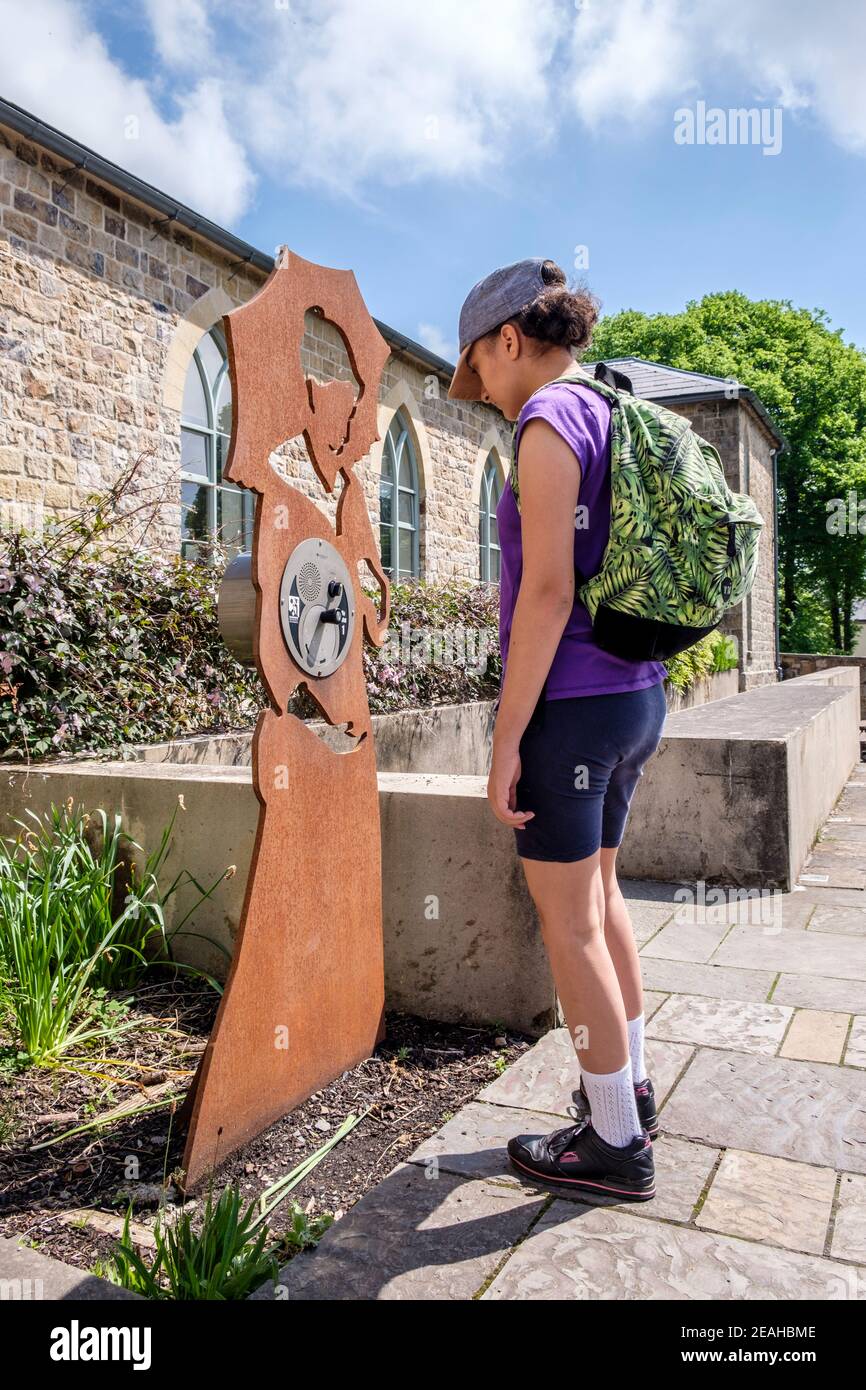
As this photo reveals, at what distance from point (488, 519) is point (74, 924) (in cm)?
1460

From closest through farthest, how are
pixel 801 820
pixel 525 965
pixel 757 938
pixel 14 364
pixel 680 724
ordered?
1. pixel 525 965
2. pixel 757 938
3. pixel 801 820
4. pixel 680 724
5. pixel 14 364

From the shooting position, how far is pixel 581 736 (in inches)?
78.4

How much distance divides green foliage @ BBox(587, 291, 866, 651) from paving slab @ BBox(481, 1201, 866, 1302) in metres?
34.9

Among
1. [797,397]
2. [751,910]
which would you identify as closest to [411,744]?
[751,910]

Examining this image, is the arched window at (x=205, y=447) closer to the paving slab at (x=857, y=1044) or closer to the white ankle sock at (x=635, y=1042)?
the paving slab at (x=857, y=1044)

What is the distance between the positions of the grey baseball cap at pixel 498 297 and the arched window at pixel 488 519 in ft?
47.1

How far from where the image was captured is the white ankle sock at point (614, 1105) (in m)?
2.13

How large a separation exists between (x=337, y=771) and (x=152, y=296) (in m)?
7.80

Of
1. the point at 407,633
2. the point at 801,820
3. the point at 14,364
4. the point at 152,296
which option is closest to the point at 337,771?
the point at 801,820

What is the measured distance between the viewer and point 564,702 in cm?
200

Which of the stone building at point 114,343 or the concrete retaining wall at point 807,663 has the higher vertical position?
the stone building at point 114,343

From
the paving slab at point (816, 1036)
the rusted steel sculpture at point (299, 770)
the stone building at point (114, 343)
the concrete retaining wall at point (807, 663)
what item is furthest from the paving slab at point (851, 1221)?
the concrete retaining wall at point (807, 663)

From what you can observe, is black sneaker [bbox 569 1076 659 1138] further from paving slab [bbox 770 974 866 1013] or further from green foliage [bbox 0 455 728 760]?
green foliage [bbox 0 455 728 760]

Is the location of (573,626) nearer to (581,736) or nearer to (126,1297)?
(581,736)
